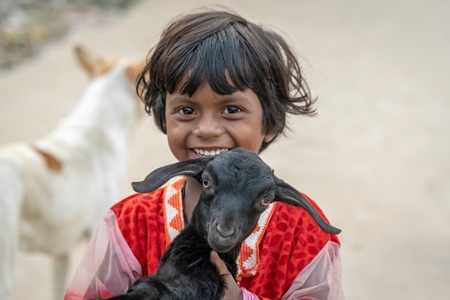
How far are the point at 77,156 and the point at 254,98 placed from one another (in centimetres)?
290

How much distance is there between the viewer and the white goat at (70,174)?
4.20m

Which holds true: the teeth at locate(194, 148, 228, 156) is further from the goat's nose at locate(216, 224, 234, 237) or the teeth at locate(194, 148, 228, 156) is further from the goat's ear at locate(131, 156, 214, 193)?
the goat's nose at locate(216, 224, 234, 237)

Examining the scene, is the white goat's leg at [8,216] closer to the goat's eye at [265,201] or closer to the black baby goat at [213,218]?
the black baby goat at [213,218]

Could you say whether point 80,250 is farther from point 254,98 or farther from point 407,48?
point 407,48

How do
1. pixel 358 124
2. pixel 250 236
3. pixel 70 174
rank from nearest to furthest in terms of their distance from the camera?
pixel 250 236, pixel 70 174, pixel 358 124

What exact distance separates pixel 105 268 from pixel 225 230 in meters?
0.58

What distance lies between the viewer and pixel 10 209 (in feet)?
13.5

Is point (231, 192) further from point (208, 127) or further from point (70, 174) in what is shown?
point (70, 174)

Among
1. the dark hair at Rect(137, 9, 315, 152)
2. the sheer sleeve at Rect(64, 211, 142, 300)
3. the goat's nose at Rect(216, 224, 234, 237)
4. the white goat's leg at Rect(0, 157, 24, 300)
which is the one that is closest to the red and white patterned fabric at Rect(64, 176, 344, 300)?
the sheer sleeve at Rect(64, 211, 142, 300)

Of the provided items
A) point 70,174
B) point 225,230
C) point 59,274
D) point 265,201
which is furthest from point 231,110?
point 59,274

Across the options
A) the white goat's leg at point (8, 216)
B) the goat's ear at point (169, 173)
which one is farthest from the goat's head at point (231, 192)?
the white goat's leg at point (8, 216)

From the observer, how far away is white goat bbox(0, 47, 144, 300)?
420 cm

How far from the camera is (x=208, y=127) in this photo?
2.06 meters

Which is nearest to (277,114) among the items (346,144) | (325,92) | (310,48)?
(346,144)
